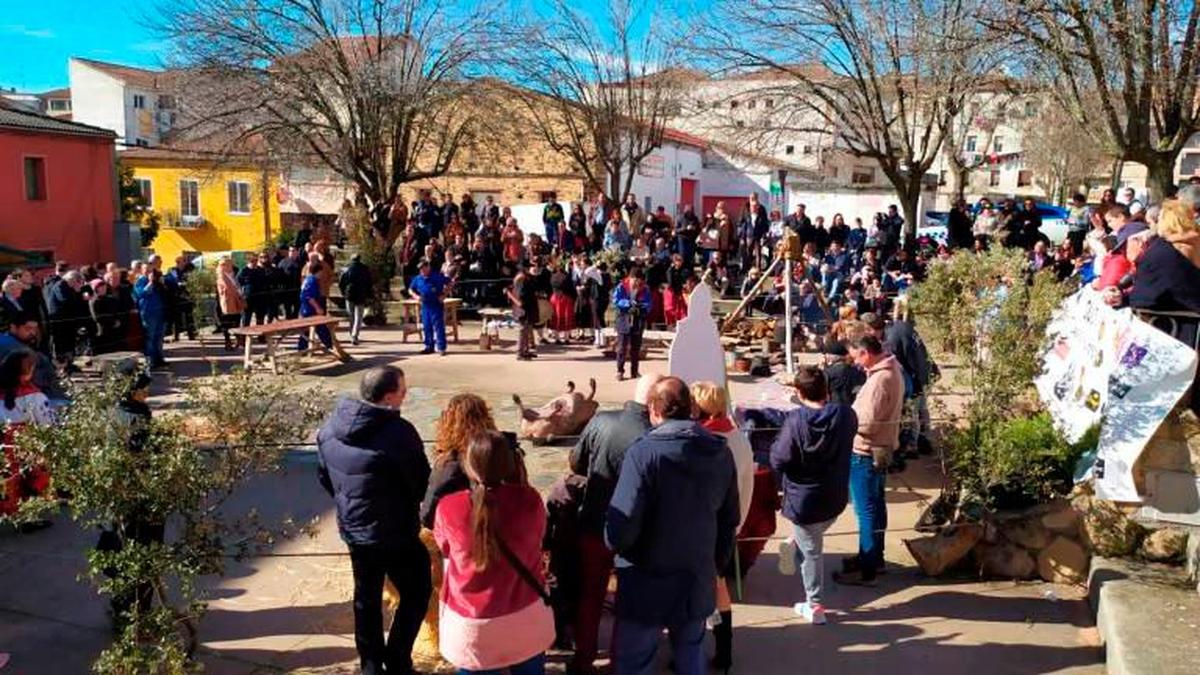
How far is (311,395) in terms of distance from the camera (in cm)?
552

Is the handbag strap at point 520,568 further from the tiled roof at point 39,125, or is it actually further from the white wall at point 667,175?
the white wall at point 667,175

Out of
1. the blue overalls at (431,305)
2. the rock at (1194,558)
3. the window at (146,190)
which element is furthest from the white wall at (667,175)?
the rock at (1194,558)

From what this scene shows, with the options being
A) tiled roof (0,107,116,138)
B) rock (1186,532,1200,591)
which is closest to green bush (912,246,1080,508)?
rock (1186,532,1200,591)

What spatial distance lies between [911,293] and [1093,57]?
3.87m

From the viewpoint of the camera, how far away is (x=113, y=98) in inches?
2186

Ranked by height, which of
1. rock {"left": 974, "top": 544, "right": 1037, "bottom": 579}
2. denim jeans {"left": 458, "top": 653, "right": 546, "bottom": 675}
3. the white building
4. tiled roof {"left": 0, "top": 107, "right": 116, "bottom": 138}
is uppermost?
the white building

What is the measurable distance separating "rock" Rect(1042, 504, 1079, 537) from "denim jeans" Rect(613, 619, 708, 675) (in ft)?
10.0

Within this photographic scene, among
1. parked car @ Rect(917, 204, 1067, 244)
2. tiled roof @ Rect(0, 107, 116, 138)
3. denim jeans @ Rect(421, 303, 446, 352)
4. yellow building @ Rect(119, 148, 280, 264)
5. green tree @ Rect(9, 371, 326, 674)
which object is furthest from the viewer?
yellow building @ Rect(119, 148, 280, 264)

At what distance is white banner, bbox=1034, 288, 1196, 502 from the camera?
226 inches

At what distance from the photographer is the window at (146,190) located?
132ft

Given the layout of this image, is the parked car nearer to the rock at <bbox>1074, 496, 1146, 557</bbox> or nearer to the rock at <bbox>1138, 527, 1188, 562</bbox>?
the rock at <bbox>1074, 496, 1146, 557</bbox>

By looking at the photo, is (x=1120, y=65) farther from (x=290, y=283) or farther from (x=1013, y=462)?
(x=290, y=283)

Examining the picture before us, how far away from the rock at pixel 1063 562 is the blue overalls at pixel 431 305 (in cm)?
1045

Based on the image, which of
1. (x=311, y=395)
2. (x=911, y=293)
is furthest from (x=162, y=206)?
(x=311, y=395)
